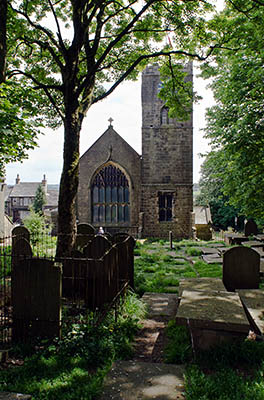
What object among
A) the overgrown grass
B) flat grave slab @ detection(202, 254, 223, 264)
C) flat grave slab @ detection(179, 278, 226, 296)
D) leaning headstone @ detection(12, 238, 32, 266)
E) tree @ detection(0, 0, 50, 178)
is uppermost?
tree @ detection(0, 0, 50, 178)

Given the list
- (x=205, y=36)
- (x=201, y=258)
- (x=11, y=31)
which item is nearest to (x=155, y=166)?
(x=201, y=258)

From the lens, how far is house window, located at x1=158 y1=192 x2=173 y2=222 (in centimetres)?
2184

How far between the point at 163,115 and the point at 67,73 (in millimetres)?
15357

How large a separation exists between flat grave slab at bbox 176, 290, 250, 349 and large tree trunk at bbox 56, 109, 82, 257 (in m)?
3.63

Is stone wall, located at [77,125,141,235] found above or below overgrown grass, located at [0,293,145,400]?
above

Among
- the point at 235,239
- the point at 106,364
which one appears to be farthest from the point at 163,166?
the point at 106,364

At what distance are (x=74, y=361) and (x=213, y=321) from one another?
6.35ft

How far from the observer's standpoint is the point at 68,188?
7.12 metres

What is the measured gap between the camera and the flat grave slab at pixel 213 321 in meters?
3.75

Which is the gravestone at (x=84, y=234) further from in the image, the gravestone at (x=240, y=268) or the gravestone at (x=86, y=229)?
the gravestone at (x=240, y=268)

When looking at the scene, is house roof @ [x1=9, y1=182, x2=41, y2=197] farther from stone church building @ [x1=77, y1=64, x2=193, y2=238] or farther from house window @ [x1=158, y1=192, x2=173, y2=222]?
house window @ [x1=158, y1=192, x2=173, y2=222]

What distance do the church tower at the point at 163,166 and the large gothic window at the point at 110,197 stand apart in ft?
6.53

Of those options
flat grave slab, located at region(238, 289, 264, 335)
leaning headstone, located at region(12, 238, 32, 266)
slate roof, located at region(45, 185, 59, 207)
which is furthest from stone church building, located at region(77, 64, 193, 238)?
slate roof, located at region(45, 185, 59, 207)

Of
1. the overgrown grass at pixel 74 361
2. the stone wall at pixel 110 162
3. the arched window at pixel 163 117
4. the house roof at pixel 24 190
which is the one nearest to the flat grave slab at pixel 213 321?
the overgrown grass at pixel 74 361
